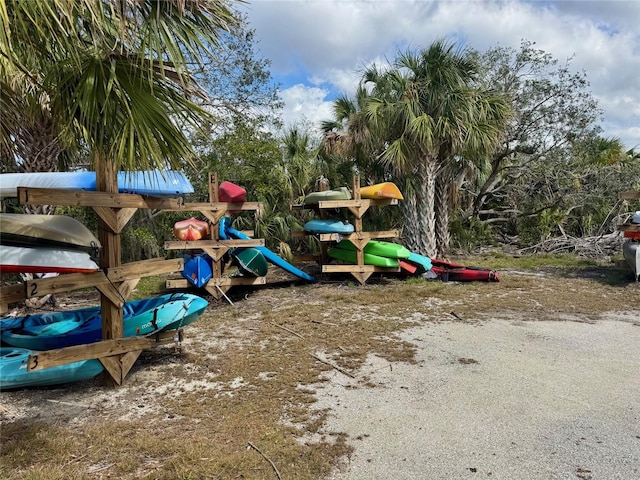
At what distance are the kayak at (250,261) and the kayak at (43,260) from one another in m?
4.67

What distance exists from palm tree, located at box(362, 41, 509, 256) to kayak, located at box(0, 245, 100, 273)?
25.6ft

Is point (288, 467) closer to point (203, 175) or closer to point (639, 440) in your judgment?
point (639, 440)

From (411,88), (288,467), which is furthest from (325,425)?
(411,88)

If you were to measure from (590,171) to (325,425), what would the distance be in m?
14.9

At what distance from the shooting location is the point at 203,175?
1369 centimetres

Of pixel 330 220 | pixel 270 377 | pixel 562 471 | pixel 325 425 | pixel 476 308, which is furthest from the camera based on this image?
pixel 330 220

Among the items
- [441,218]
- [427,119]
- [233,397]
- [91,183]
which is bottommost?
[233,397]

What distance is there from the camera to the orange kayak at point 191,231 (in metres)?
8.52

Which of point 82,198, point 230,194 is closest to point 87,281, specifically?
point 82,198

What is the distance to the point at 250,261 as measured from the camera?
340 inches

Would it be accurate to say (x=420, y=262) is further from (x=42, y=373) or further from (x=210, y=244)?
(x=42, y=373)

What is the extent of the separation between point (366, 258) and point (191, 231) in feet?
12.3

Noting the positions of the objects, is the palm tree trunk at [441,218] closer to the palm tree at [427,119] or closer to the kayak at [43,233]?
the palm tree at [427,119]

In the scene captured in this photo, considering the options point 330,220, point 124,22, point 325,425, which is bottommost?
point 325,425
